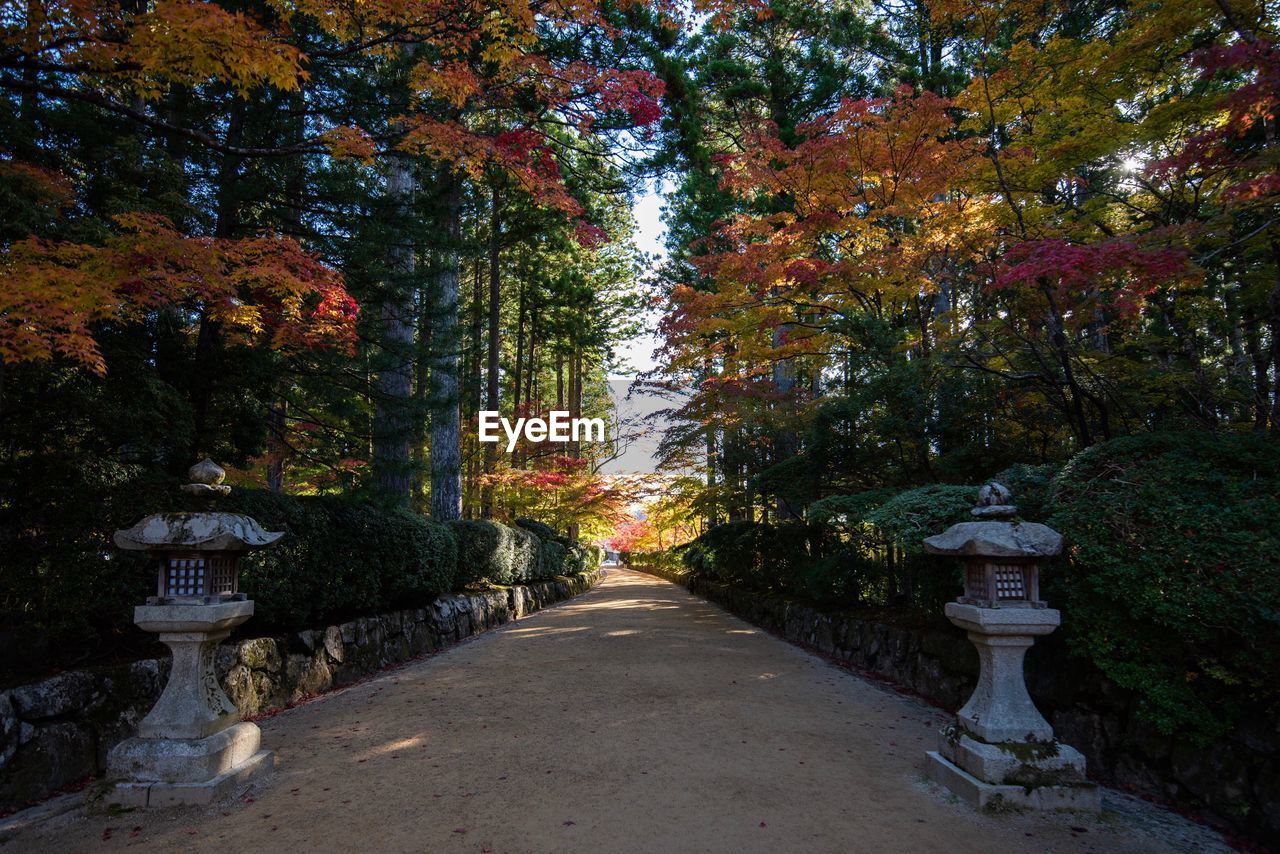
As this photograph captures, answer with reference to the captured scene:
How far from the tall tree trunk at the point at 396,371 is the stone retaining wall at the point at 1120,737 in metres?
6.16

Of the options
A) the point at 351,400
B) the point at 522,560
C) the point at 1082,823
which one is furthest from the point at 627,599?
the point at 1082,823

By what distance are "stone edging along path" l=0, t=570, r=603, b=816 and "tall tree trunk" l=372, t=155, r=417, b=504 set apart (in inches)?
69.3

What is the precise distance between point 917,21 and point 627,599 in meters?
13.4

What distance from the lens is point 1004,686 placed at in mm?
3412

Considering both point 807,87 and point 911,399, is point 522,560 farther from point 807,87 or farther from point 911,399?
point 807,87

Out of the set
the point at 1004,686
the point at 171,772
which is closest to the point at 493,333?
the point at 171,772

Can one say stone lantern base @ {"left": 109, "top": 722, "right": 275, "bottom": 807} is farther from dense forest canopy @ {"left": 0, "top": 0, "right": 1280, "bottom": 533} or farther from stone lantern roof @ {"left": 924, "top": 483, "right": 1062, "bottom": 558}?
stone lantern roof @ {"left": 924, "top": 483, "right": 1062, "bottom": 558}

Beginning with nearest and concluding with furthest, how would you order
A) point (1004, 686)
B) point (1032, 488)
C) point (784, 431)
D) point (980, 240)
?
point (1004, 686) < point (1032, 488) < point (980, 240) < point (784, 431)

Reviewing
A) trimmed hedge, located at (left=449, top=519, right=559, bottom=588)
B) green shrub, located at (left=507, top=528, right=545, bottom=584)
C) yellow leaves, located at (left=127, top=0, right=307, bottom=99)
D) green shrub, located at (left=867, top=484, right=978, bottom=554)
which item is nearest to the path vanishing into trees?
green shrub, located at (left=867, top=484, right=978, bottom=554)

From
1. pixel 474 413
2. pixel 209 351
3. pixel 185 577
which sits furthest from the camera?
pixel 474 413

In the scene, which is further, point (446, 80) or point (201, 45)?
point (446, 80)

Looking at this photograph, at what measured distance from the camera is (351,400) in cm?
794

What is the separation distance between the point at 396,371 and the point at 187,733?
547cm

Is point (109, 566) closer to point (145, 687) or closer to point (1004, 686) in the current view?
point (145, 687)
